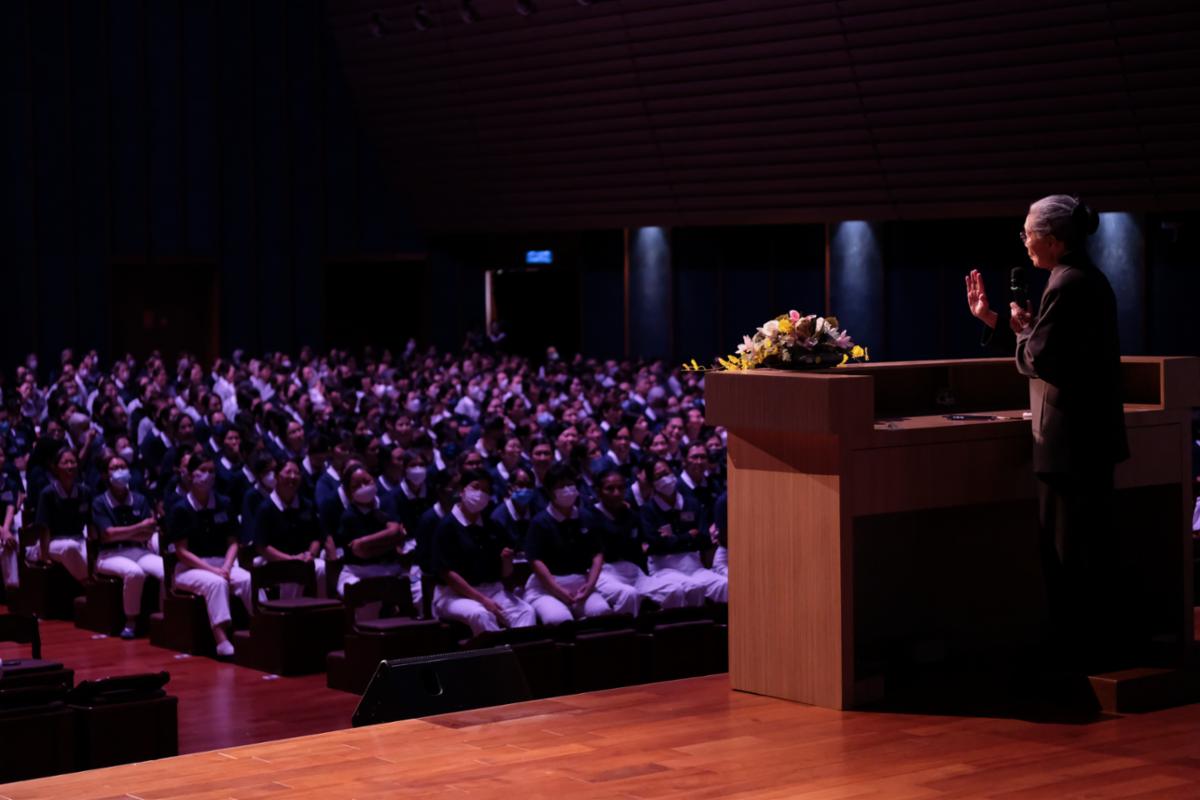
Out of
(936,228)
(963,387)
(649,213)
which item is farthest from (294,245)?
(963,387)

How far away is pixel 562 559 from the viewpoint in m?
10.0

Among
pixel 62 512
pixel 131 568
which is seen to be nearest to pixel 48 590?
pixel 62 512

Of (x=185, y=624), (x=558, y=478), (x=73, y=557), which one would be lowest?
(x=185, y=624)

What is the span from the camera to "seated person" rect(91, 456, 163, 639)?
11.0m

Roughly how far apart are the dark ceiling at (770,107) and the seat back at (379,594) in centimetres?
1008

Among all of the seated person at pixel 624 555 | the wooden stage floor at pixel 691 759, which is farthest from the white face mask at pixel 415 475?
the wooden stage floor at pixel 691 759

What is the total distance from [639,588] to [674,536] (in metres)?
0.63

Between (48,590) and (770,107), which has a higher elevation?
(770,107)

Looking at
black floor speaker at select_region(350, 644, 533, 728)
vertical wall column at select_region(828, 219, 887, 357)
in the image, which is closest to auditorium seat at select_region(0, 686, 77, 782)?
black floor speaker at select_region(350, 644, 533, 728)

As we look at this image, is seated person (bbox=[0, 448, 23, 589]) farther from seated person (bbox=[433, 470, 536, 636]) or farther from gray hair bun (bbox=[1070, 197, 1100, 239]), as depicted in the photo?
gray hair bun (bbox=[1070, 197, 1100, 239])

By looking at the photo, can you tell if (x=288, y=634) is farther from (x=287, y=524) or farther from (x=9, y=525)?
(x=9, y=525)

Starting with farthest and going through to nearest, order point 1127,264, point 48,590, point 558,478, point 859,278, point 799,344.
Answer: point 859,278, point 1127,264, point 48,590, point 558,478, point 799,344

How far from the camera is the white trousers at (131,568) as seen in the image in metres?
10.8

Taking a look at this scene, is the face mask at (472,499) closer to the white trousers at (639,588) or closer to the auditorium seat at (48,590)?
the white trousers at (639,588)
